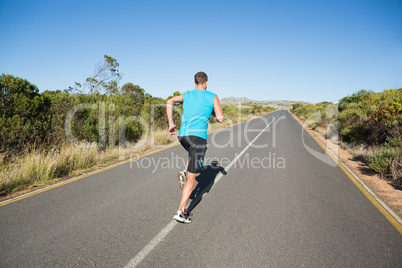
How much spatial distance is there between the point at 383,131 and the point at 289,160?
3798mm

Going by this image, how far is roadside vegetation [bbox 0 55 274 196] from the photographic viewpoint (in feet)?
17.6

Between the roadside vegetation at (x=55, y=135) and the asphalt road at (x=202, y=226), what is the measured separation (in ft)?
3.42

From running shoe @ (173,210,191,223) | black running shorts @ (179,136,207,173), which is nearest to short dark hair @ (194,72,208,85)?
black running shorts @ (179,136,207,173)

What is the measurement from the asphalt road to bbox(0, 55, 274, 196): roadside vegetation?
104cm

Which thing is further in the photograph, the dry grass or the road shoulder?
the dry grass

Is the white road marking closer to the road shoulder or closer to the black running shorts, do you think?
the black running shorts

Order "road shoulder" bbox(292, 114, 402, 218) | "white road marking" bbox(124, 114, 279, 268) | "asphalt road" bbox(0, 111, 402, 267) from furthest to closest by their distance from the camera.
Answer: "road shoulder" bbox(292, 114, 402, 218) < "asphalt road" bbox(0, 111, 402, 267) < "white road marking" bbox(124, 114, 279, 268)

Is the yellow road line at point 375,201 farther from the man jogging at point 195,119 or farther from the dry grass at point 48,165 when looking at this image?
the dry grass at point 48,165

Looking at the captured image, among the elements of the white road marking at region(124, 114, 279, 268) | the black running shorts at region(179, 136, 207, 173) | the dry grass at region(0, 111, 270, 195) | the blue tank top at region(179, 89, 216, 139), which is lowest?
the white road marking at region(124, 114, 279, 268)

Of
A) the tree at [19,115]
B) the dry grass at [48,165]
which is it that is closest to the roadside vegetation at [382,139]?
the dry grass at [48,165]

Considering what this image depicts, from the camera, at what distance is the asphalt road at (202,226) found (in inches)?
102

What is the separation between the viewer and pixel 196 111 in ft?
10.4

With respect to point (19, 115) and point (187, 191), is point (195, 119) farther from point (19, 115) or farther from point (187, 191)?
point (19, 115)

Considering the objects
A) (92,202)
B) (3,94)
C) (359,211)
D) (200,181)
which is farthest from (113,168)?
(359,211)
